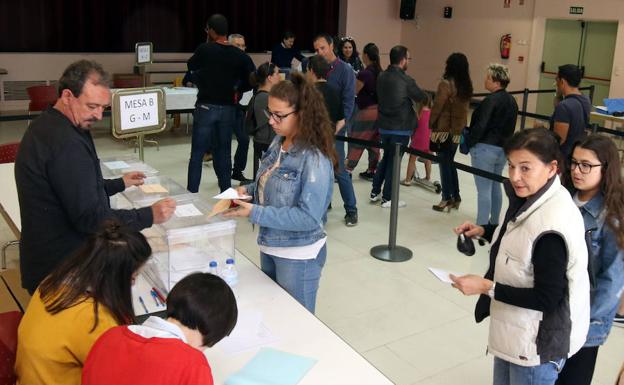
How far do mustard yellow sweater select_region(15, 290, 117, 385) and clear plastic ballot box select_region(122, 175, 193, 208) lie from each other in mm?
1419

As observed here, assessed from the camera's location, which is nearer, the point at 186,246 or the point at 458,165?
the point at 186,246

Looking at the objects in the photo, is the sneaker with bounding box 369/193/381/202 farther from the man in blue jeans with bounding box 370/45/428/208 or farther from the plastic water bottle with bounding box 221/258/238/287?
the plastic water bottle with bounding box 221/258/238/287

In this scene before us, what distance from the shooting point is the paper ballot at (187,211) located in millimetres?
3033

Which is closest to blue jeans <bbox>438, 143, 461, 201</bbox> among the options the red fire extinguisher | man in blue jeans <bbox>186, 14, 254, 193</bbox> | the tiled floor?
the tiled floor

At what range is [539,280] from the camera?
2.04m

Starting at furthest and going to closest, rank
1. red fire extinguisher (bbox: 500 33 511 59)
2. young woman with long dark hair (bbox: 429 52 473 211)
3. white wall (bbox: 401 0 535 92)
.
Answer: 1. red fire extinguisher (bbox: 500 33 511 59)
2. white wall (bbox: 401 0 535 92)
3. young woman with long dark hair (bbox: 429 52 473 211)

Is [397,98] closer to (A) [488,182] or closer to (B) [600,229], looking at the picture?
(A) [488,182]

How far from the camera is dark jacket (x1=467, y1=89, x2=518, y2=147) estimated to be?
5070mm

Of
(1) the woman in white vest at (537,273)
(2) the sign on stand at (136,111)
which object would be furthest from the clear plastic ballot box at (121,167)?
(1) the woman in white vest at (537,273)

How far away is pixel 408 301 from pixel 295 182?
6.54 ft

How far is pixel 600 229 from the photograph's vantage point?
7.91 ft

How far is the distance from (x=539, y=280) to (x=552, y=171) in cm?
38

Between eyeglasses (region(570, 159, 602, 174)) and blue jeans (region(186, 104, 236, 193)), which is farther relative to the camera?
blue jeans (region(186, 104, 236, 193))

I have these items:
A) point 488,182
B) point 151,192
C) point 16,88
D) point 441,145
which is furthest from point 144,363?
point 16,88
